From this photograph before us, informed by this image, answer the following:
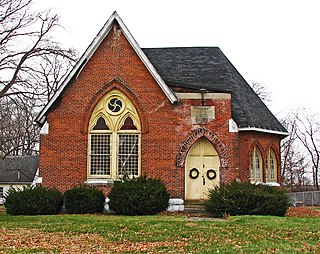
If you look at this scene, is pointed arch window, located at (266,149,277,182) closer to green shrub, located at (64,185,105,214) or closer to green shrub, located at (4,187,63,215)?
green shrub, located at (64,185,105,214)

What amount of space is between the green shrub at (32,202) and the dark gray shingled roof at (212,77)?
24.1 feet

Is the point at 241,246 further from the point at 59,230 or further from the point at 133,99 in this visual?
the point at 133,99

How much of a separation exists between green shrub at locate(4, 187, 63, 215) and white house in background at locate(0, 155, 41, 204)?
1335 inches

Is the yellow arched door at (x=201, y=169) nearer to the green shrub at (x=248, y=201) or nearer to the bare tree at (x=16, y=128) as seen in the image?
the green shrub at (x=248, y=201)

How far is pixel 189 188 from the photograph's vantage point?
78.0 ft

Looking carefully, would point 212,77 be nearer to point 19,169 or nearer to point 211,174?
point 211,174

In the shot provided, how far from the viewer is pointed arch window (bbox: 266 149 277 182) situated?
2612 centimetres

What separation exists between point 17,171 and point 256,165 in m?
36.6

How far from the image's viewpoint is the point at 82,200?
70.3 ft

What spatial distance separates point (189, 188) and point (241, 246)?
11972 mm

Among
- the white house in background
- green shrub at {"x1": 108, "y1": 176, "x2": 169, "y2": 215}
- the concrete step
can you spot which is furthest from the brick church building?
the white house in background

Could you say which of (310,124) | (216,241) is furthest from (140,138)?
(310,124)

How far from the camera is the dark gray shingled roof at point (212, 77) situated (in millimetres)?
24828

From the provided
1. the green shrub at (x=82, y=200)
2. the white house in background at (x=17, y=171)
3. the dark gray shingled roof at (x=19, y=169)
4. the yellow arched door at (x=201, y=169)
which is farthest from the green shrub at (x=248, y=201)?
the dark gray shingled roof at (x=19, y=169)
